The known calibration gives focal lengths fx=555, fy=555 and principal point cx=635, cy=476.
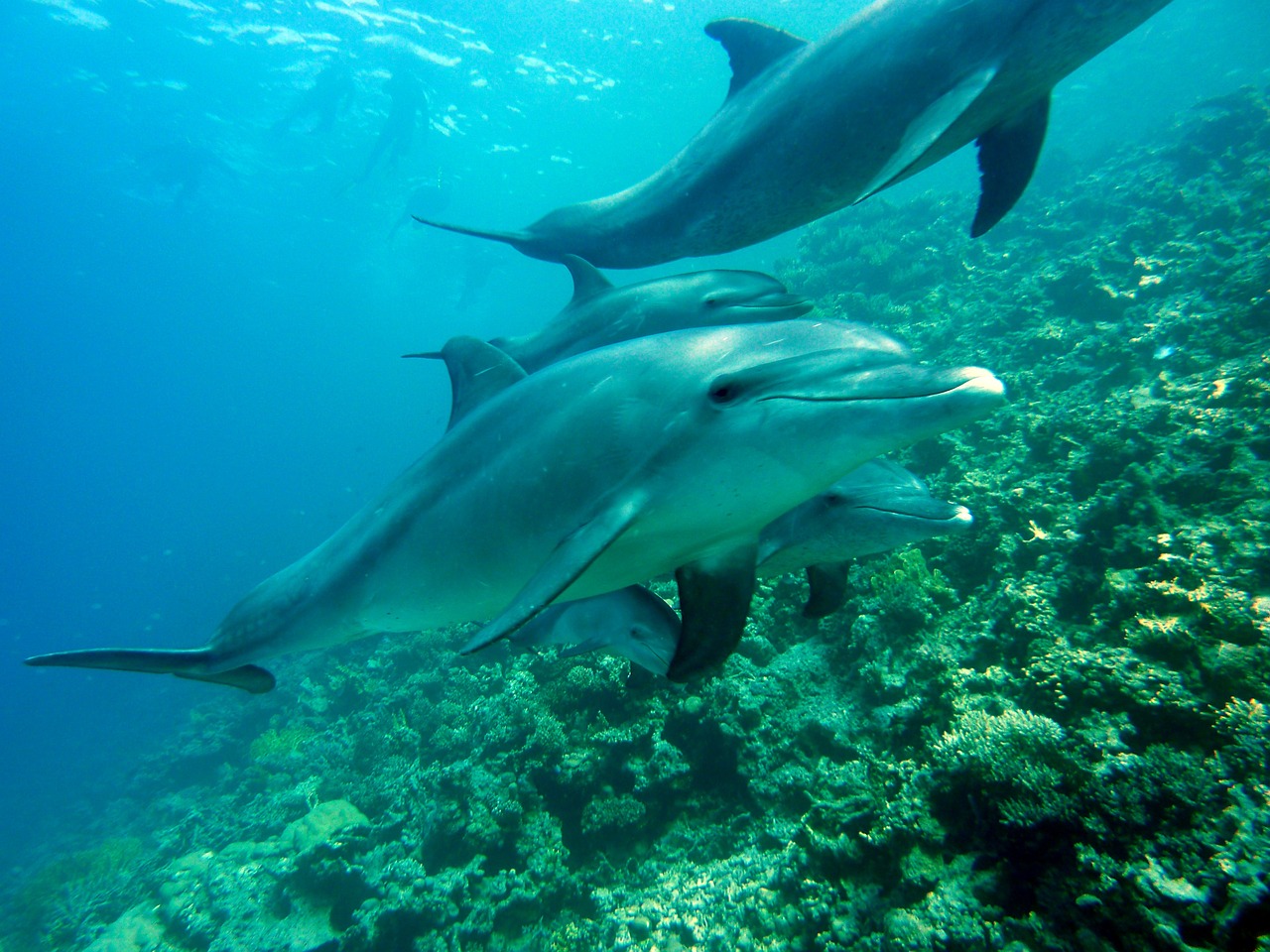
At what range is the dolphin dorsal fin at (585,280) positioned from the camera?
3779 mm

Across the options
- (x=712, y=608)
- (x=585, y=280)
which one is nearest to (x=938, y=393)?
(x=712, y=608)

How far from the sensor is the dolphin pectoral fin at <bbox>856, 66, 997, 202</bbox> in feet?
8.02

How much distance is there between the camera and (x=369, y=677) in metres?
13.0

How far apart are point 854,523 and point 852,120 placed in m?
2.14

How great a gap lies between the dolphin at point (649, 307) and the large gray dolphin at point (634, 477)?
65cm

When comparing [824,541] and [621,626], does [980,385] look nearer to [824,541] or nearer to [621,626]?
[824,541]

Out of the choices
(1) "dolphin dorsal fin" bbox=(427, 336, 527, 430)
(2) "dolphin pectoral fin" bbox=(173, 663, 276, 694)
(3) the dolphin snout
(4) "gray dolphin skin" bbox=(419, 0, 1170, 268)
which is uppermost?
(4) "gray dolphin skin" bbox=(419, 0, 1170, 268)

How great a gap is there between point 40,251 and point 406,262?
30.5 metres

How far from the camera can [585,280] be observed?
3861 mm

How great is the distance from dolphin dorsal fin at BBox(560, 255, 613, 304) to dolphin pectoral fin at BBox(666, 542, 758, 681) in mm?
2231

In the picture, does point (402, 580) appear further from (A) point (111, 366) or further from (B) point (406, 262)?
(A) point (111, 366)

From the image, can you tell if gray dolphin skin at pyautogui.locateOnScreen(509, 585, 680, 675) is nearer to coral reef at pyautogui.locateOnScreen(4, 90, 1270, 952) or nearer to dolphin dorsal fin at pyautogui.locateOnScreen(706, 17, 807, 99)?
coral reef at pyautogui.locateOnScreen(4, 90, 1270, 952)

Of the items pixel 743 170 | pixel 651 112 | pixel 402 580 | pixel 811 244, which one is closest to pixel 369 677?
pixel 402 580

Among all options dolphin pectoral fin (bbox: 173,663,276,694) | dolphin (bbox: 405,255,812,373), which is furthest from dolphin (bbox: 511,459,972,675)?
dolphin pectoral fin (bbox: 173,663,276,694)
